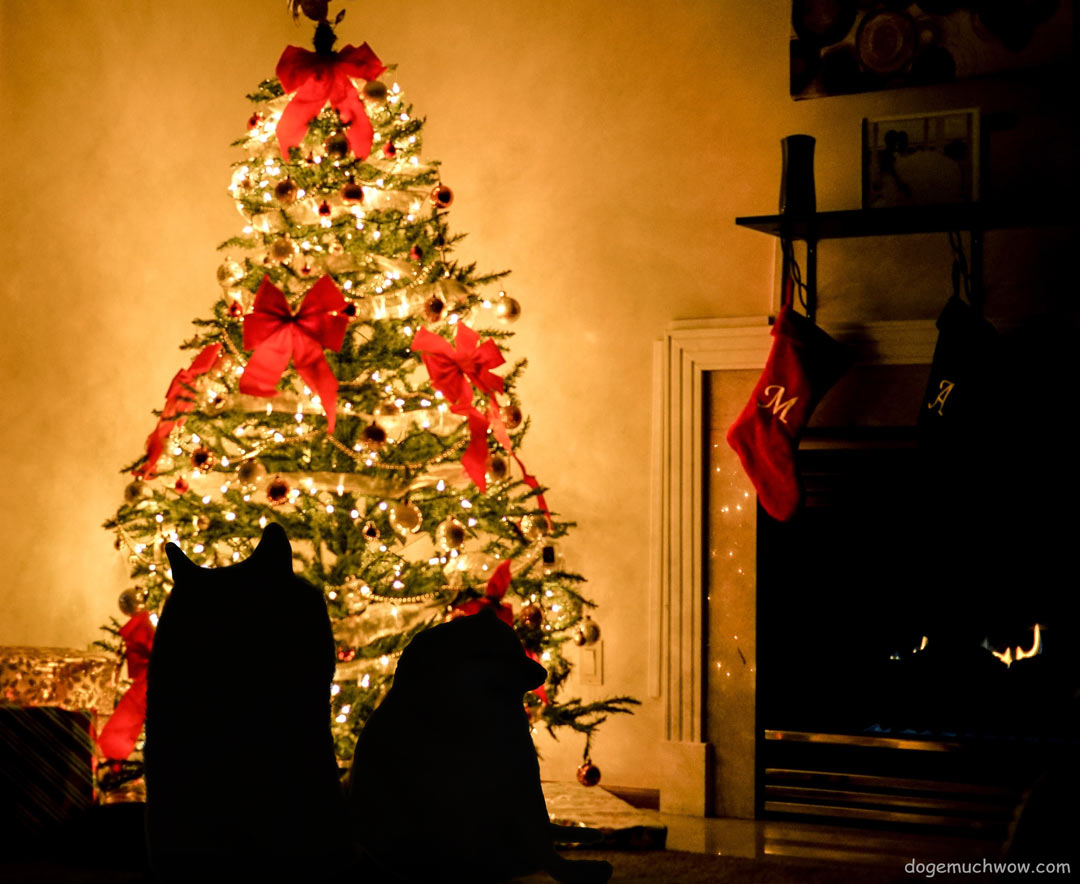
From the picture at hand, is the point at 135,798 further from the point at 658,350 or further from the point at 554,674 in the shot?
the point at 658,350

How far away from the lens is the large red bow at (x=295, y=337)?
2.23 meters

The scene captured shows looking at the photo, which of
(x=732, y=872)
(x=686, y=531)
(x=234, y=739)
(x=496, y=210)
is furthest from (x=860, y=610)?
(x=234, y=739)

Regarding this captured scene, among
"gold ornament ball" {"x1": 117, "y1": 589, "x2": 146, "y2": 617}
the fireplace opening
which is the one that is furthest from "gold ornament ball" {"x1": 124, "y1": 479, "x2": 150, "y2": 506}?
the fireplace opening

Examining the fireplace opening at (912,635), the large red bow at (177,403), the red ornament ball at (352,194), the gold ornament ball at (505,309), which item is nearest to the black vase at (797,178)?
the fireplace opening at (912,635)

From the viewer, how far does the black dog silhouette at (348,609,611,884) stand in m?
1.55

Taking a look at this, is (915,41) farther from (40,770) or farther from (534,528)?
(40,770)

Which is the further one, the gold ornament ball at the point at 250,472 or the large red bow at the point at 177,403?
the large red bow at the point at 177,403

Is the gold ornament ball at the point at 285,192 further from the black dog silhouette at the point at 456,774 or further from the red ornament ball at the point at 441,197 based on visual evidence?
the black dog silhouette at the point at 456,774

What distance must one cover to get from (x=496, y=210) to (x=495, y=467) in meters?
1.22

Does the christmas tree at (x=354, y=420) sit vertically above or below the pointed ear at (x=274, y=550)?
above

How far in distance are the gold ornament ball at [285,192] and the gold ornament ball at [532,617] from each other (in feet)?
3.43

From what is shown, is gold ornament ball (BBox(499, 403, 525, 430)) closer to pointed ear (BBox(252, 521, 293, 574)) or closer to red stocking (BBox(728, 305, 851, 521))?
red stocking (BBox(728, 305, 851, 521))

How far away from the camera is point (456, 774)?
155cm

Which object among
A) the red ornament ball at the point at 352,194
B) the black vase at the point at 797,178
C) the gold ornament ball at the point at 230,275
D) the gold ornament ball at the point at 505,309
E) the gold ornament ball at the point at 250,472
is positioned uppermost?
the black vase at the point at 797,178
